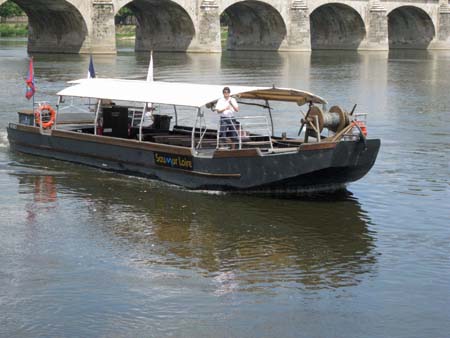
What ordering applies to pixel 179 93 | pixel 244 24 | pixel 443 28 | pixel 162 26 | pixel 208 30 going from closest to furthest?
pixel 179 93, pixel 208 30, pixel 162 26, pixel 244 24, pixel 443 28

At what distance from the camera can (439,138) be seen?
28.0 meters

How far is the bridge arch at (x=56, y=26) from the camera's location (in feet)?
223

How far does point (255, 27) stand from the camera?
8606cm

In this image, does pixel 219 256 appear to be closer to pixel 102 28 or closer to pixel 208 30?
pixel 102 28

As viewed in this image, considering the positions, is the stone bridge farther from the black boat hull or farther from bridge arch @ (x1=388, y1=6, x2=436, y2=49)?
the black boat hull

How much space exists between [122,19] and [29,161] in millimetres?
108797

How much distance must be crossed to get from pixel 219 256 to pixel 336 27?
78624 millimetres

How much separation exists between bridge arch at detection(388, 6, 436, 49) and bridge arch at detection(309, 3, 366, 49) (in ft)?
21.2

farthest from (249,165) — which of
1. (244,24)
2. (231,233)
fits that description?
(244,24)

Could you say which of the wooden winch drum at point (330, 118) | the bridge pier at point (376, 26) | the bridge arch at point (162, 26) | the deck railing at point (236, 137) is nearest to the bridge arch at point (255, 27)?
the bridge arch at point (162, 26)

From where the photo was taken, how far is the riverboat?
18.5m

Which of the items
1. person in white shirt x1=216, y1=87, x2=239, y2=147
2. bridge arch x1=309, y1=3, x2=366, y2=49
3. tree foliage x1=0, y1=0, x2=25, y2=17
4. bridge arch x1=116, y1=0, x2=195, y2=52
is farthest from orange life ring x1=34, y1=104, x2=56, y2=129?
tree foliage x1=0, y1=0, x2=25, y2=17

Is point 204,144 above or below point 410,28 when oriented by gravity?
below

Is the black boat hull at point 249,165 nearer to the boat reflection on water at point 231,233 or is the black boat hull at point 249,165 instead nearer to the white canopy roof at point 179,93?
the boat reflection on water at point 231,233
